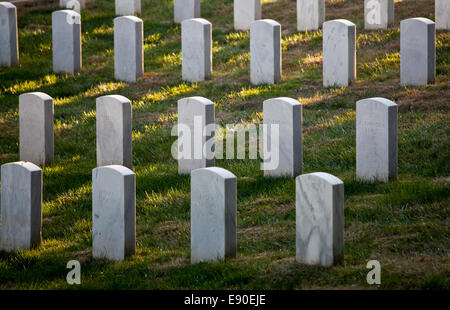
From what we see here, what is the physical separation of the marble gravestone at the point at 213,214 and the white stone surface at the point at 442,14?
6.87 meters

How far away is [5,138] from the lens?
927 cm

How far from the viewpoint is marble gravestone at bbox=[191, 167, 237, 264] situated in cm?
539

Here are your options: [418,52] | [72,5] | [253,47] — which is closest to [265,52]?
[253,47]

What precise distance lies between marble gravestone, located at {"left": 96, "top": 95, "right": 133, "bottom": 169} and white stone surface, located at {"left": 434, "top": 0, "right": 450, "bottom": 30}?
5.44 meters

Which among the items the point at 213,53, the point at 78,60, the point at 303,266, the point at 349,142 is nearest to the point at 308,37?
the point at 213,53

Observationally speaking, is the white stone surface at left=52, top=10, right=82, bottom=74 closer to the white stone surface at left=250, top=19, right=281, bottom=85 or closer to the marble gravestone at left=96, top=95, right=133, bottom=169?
the white stone surface at left=250, top=19, right=281, bottom=85

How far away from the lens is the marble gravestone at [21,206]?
6.14m

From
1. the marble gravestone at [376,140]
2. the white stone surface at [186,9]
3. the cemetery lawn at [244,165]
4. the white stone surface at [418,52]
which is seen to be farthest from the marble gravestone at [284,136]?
the white stone surface at [186,9]

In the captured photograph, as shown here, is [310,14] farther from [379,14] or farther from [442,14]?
[442,14]

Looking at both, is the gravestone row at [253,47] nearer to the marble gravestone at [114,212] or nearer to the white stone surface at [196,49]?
the white stone surface at [196,49]

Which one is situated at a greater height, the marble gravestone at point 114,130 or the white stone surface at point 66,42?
the white stone surface at point 66,42

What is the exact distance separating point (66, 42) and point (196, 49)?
2.04 m
